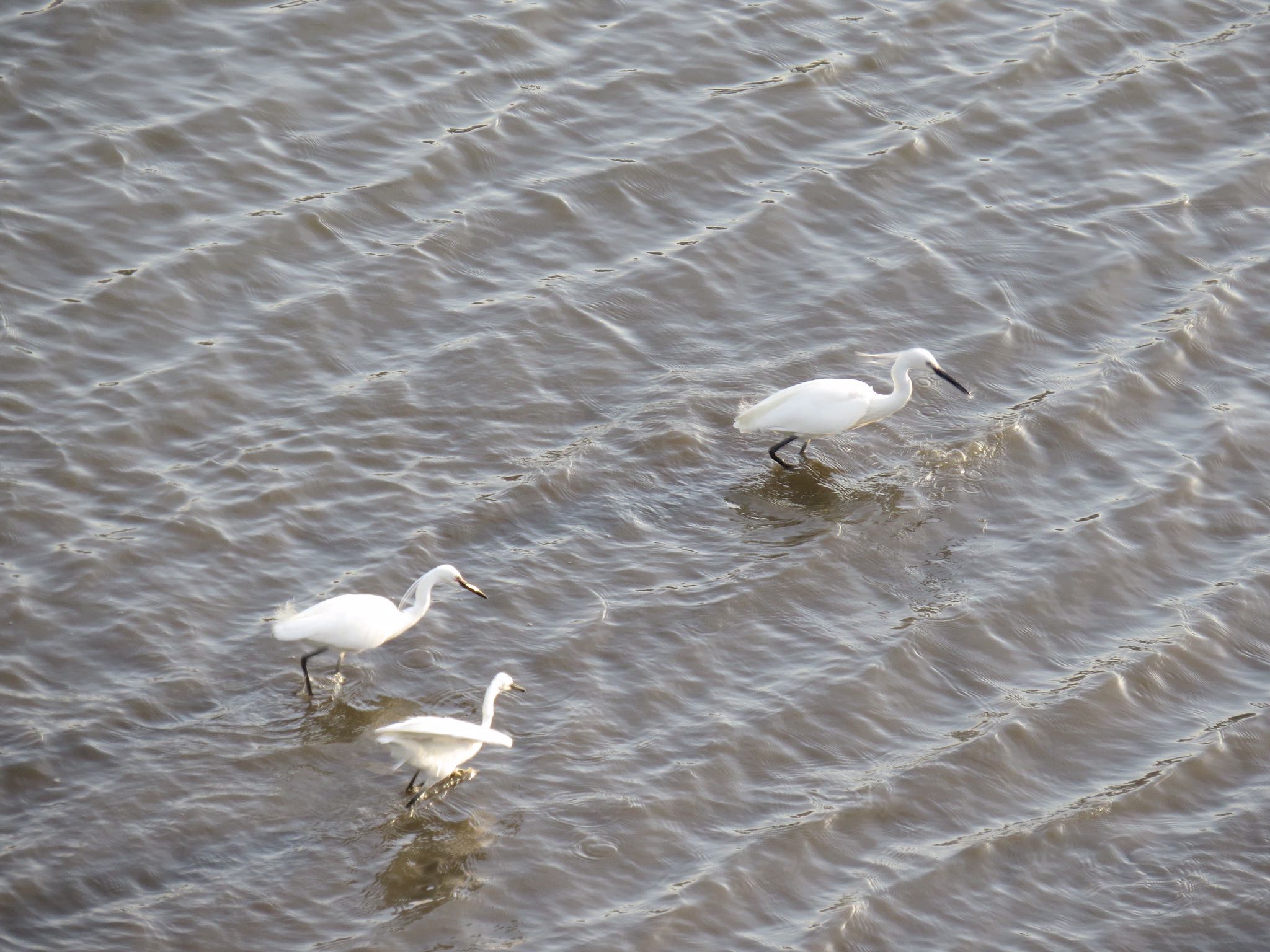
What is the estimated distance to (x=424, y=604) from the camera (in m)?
7.06

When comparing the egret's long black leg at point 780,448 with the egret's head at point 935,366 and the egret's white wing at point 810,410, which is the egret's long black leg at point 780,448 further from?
the egret's head at point 935,366

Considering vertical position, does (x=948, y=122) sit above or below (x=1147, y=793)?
above

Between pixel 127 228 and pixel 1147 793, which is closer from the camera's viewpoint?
pixel 1147 793

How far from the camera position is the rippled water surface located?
6.38m

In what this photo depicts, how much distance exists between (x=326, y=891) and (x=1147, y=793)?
377 cm

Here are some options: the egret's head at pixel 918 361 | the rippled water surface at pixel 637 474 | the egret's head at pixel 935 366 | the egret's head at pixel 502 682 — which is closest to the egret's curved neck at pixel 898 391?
the egret's head at pixel 918 361

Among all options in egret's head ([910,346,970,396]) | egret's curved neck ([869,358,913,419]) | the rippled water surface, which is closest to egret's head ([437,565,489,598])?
the rippled water surface

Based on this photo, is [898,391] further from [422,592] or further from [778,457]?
[422,592]

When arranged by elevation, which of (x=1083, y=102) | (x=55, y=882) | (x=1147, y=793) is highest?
(x=1083, y=102)

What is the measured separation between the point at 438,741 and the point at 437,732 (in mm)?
138

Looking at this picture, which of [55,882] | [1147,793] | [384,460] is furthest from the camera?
[384,460]

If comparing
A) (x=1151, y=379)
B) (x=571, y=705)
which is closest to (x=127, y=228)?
(x=571, y=705)

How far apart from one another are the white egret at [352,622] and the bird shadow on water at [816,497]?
214cm

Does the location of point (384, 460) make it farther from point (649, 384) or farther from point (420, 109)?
point (420, 109)
